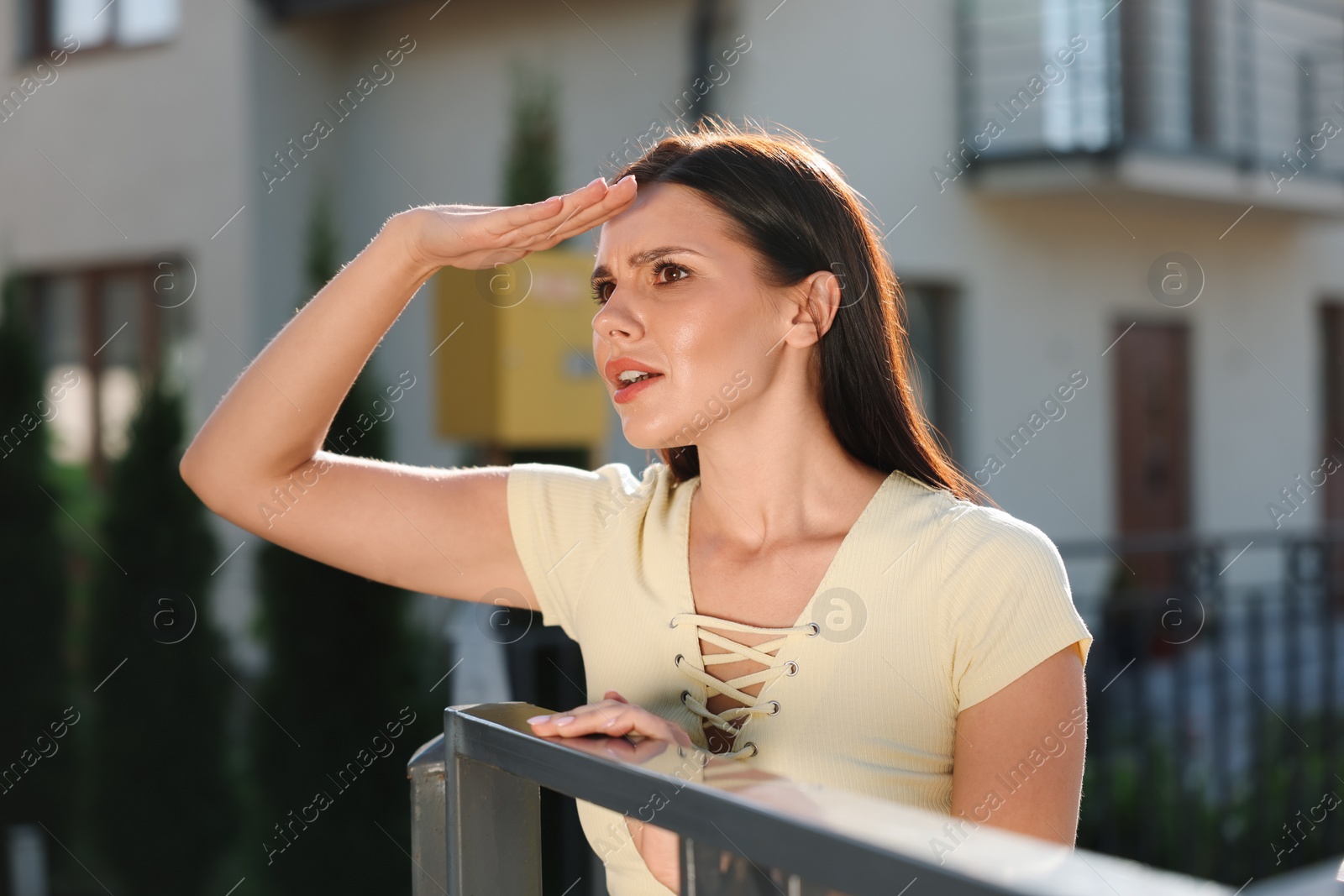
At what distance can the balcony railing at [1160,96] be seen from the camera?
796 centimetres

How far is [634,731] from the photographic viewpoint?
117 cm

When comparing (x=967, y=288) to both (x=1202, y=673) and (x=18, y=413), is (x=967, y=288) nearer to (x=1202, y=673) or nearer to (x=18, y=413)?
(x=1202, y=673)

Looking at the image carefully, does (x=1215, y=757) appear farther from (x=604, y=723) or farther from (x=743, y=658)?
(x=604, y=723)

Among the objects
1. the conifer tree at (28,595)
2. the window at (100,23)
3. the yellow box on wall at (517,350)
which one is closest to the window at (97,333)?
the window at (100,23)

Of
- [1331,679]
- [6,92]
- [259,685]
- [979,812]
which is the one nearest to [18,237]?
[6,92]

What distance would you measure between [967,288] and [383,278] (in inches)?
268

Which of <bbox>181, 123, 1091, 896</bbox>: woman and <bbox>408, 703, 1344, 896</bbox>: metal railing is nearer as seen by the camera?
<bbox>408, 703, 1344, 896</bbox>: metal railing

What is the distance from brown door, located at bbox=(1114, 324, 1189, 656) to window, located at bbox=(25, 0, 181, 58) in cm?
675

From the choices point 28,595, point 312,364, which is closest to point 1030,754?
point 312,364

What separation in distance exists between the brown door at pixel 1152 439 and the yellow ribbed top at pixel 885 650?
7.79 m

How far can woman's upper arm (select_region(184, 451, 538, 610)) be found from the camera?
189 cm

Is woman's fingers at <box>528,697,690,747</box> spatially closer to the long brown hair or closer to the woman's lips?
the woman's lips

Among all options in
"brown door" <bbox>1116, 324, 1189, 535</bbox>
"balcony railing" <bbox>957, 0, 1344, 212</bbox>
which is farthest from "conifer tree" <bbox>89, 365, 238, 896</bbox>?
"brown door" <bbox>1116, 324, 1189, 535</bbox>

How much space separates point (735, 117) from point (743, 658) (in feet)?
18.0
